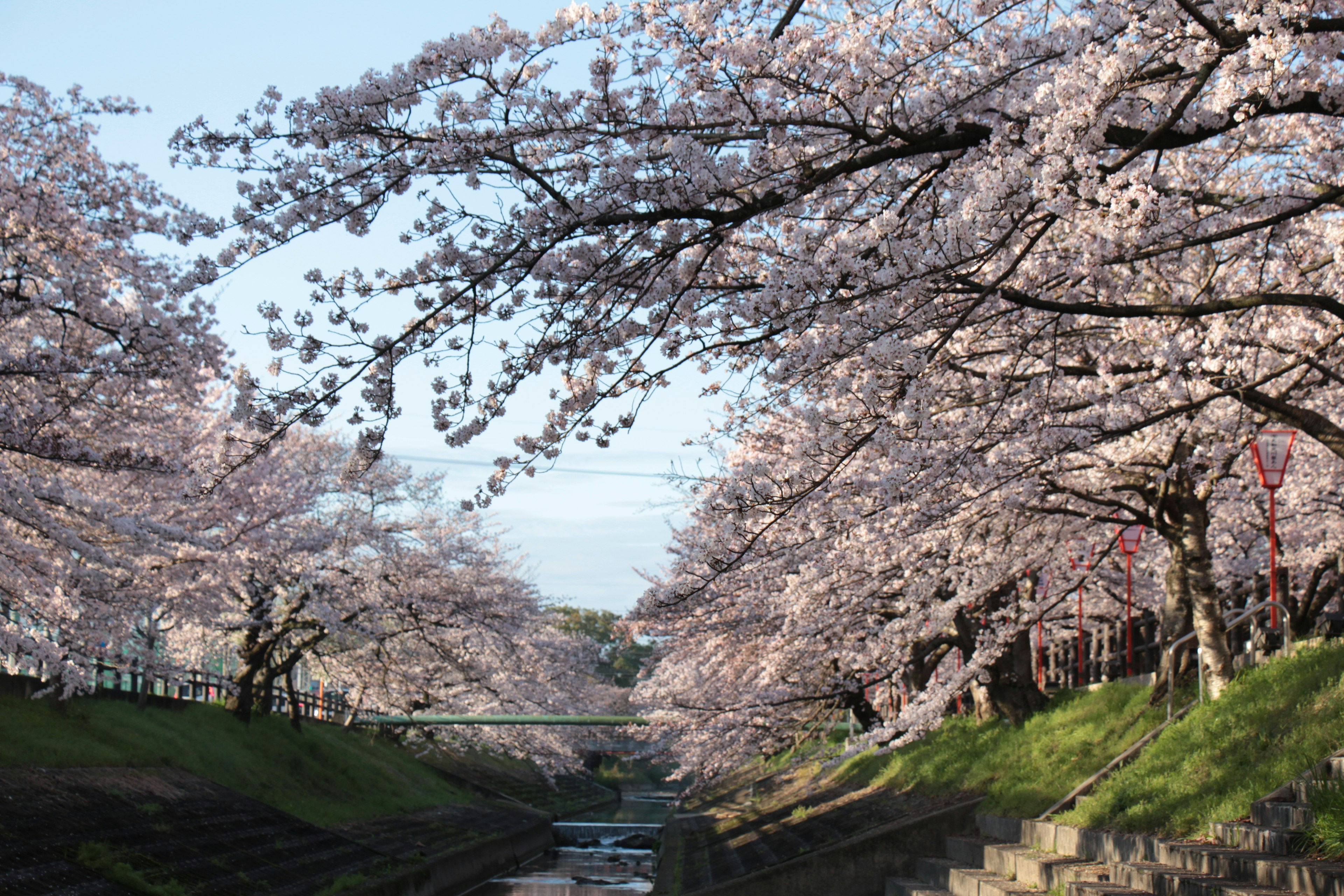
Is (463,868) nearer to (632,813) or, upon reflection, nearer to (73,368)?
(73,368)

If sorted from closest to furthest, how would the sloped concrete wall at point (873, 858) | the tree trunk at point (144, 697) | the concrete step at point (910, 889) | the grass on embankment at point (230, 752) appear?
the concrete step at point (910, 889), the sloped concrete wall at point (873, 858), the grass on embankment at point (230, 752), the tree trunk at point (144, 697)

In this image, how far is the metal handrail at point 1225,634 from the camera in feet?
39.7

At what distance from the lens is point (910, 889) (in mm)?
12570

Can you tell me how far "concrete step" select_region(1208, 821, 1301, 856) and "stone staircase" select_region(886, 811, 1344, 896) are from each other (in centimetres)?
2

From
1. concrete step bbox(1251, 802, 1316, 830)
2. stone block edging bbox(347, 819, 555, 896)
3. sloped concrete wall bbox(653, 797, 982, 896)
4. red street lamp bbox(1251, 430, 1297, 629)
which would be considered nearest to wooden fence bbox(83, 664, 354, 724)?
stone block edging bbox(347, 819, 555, 896)

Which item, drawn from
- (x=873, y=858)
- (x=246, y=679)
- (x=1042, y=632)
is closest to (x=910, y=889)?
(x=873, y=858)

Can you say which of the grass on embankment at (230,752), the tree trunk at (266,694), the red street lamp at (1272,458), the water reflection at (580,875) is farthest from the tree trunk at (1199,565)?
the tree trunk at (266,694)

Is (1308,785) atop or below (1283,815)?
atop

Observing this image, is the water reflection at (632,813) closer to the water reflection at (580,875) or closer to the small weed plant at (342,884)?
the water reflection at (580,875)

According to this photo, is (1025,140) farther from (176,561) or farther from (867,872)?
(176,561)

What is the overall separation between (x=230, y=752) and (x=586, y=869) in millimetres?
14812

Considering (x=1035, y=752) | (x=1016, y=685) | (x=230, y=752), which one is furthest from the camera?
(x=230, y=752)

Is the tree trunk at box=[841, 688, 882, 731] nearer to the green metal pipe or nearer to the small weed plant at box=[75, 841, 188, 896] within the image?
the green metal pipe

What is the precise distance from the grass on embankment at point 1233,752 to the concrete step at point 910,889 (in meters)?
1.61
